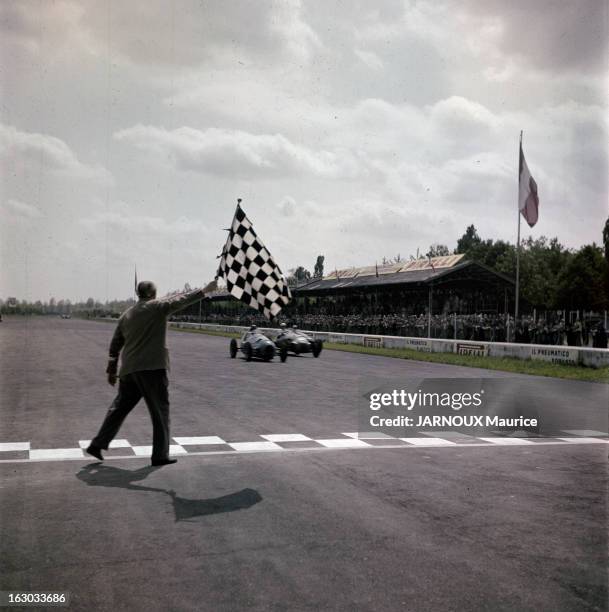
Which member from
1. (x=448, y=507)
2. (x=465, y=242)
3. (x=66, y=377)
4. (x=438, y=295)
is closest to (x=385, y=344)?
(x=438, y=295)

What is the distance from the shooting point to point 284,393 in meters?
12.6

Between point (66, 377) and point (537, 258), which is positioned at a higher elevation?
point (537, 258)

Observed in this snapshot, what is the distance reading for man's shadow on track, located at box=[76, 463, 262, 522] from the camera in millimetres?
4863

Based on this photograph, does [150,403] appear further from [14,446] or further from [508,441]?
[508,441]

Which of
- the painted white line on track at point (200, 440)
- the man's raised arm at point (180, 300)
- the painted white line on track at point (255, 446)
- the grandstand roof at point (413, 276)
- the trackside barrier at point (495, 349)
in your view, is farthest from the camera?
the grandstand roof at point (413, 276)

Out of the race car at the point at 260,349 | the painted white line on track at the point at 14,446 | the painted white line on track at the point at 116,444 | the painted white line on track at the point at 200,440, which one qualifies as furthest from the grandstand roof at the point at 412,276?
the painted white line on track at the point at 14,446

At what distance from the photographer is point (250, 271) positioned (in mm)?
6305

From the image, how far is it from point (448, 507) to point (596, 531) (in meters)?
1.03

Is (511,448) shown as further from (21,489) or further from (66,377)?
(66,377)

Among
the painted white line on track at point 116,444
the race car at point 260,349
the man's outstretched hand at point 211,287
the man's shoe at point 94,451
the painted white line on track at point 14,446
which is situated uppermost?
the man's outstretched hand at point 211,287

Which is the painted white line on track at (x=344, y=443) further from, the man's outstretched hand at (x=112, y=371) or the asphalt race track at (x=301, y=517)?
the man's outstretched hand at (x=112, y=371)

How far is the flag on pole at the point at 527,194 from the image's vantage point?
27.2 m

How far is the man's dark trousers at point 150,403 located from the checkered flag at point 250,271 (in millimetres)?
1084

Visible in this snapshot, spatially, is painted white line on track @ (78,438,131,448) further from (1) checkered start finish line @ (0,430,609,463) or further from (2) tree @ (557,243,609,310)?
(2) tree @ (557,243,609,310)
